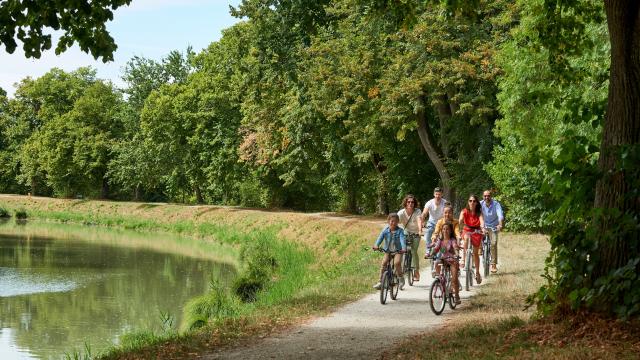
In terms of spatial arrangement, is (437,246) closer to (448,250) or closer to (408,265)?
(448,250)

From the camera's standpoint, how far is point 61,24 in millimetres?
10445

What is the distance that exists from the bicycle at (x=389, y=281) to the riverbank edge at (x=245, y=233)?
0.87 metres

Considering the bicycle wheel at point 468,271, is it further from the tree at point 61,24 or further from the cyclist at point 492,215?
the tree at point 61,24

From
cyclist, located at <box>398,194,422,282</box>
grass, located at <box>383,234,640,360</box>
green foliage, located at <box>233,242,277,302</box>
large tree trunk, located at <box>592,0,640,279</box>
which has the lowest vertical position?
green foliage, located at <box>233,242,277,302</box>

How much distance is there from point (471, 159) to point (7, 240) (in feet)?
86.6

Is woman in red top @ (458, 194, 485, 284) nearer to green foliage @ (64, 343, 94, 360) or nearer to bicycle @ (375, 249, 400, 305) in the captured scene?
bicycle @ (375, 249, 400, 305)

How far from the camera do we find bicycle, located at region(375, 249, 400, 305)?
48.1 ft

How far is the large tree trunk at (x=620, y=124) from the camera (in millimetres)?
9406

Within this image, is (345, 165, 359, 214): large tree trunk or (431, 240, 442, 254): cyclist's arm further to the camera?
(345, 165, 359, 214): large tree trunk

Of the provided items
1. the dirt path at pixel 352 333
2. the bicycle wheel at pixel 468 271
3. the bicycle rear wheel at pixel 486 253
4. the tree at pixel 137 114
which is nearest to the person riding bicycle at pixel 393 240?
the dirt path at pixel 352 333

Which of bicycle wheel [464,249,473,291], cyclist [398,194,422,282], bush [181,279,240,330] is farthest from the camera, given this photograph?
bush [181,279,240,330]

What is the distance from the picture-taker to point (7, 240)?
4506 cm

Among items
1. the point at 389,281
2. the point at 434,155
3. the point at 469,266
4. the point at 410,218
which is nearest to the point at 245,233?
the point at 434,155

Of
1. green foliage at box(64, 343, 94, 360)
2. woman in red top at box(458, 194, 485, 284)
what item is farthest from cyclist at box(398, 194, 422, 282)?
green foliage at box(64, 343, 94, 360)
